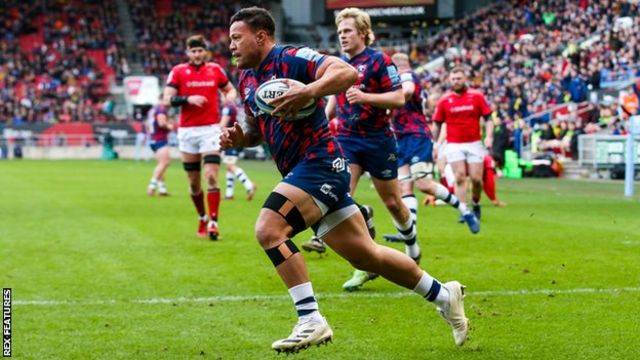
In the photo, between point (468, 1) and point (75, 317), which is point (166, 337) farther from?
point (468, 1)

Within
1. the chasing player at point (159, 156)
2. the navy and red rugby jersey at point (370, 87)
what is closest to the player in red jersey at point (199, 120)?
the navy and red rugby jersey at point (370, 87)

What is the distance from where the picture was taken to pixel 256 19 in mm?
6480

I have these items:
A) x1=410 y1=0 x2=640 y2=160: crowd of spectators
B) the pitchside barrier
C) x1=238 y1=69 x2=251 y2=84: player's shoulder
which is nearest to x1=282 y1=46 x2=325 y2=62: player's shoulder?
x1=238 y1=69 x2=251 y2=84: player's shoulder

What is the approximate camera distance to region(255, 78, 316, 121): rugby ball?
615cm

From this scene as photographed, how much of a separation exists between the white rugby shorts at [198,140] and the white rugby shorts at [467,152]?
3828 millimetres

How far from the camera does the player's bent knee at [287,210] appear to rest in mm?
6227

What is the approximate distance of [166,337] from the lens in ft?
23.1

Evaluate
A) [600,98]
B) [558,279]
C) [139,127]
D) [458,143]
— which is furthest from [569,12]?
[558,279]

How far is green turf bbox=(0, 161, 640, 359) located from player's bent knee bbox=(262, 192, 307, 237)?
85 centimetres

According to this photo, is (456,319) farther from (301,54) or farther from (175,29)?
(175,29)

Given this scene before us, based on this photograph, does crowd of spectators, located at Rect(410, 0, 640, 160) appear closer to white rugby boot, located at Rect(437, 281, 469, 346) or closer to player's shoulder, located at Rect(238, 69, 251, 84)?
player's shoulder, located at Rect(238, 69, 251, 84)

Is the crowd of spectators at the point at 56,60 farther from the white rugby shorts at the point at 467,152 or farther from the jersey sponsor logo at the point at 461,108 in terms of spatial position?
the jersey sponsor logo at the point at 461,108

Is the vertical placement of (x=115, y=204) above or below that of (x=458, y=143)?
below

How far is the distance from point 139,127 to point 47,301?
43.6m
